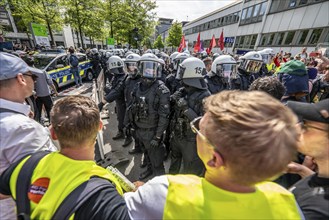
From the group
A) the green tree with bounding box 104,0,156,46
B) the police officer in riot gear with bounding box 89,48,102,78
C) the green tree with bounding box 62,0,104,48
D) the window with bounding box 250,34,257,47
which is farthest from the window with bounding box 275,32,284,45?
the green tree with bounding box 62,0,104,48

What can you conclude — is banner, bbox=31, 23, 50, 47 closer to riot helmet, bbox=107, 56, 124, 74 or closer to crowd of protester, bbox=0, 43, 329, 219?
riot helmet, bbox=107, 56, 124, 74

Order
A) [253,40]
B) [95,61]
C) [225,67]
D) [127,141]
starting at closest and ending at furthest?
[225,67] → [127,141] → [95,61] → [253,40]

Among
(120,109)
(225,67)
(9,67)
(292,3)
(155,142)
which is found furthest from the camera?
(292,3)

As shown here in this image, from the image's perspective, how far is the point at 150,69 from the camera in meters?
3.15

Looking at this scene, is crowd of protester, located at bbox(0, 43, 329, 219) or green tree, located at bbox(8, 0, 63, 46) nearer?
crowd of protester, located at bbox(0, 43, 329, 219)

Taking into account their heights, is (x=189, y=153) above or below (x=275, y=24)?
below

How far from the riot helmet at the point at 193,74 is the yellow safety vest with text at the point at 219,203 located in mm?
2126

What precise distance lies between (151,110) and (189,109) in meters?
0.74

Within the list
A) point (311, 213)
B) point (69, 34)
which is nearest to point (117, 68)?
point (311, 213)

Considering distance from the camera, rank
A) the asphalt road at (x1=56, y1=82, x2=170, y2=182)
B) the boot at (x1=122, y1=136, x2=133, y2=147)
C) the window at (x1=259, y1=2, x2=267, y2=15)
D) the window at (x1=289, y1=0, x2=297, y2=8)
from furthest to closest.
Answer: the window at (x1=259, y1=2, x2=267, y2=15) < the window at (x1=289, y1=0, x2=297, y2=8) < the boot at (x1=122, y1=136, x2=133, y2=147) < the asphalt road at (x1=56, y1=82, x2=170, y2=182)

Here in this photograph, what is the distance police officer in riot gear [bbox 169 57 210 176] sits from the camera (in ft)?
8.96

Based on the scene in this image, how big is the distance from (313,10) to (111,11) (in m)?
19.2

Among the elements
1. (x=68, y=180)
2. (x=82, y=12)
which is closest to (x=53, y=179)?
(x=68, y=180)

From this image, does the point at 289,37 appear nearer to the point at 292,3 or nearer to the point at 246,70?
the point at 292,3
